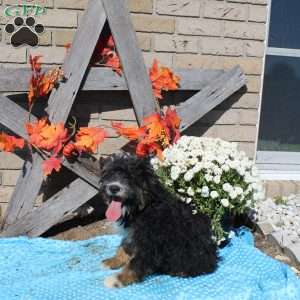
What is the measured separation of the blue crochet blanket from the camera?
3301mm

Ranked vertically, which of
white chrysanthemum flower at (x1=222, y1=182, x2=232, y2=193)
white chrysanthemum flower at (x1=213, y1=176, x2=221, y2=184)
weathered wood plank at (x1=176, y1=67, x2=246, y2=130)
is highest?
weathered wood plank at (x1=176, y1=67, x2=246, y2=130)

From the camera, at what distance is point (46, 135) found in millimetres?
4160

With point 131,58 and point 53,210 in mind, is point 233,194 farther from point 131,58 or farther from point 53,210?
point 53,210

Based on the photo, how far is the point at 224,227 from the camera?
416 cm

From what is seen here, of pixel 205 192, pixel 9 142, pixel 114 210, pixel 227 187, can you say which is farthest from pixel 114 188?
pixel 9 142

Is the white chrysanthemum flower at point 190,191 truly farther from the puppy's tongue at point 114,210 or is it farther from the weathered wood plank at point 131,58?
the weathered wood plank at point 131,58

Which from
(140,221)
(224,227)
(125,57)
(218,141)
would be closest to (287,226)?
(224,227)

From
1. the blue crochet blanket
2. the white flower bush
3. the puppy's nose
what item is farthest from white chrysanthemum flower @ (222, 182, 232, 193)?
the puppy's nose

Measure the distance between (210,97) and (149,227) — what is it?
1.90 meters

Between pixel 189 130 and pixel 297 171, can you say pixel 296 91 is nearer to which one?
pixel 297 171

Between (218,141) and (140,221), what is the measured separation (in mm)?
1237

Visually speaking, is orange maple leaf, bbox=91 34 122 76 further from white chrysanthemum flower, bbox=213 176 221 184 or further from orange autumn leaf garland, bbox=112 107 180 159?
white chrysanthemum flower, bbox=213 176 221 184

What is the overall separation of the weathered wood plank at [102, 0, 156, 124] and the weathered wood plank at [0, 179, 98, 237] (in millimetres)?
877

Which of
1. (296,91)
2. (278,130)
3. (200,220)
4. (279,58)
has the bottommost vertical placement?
(200,220)
